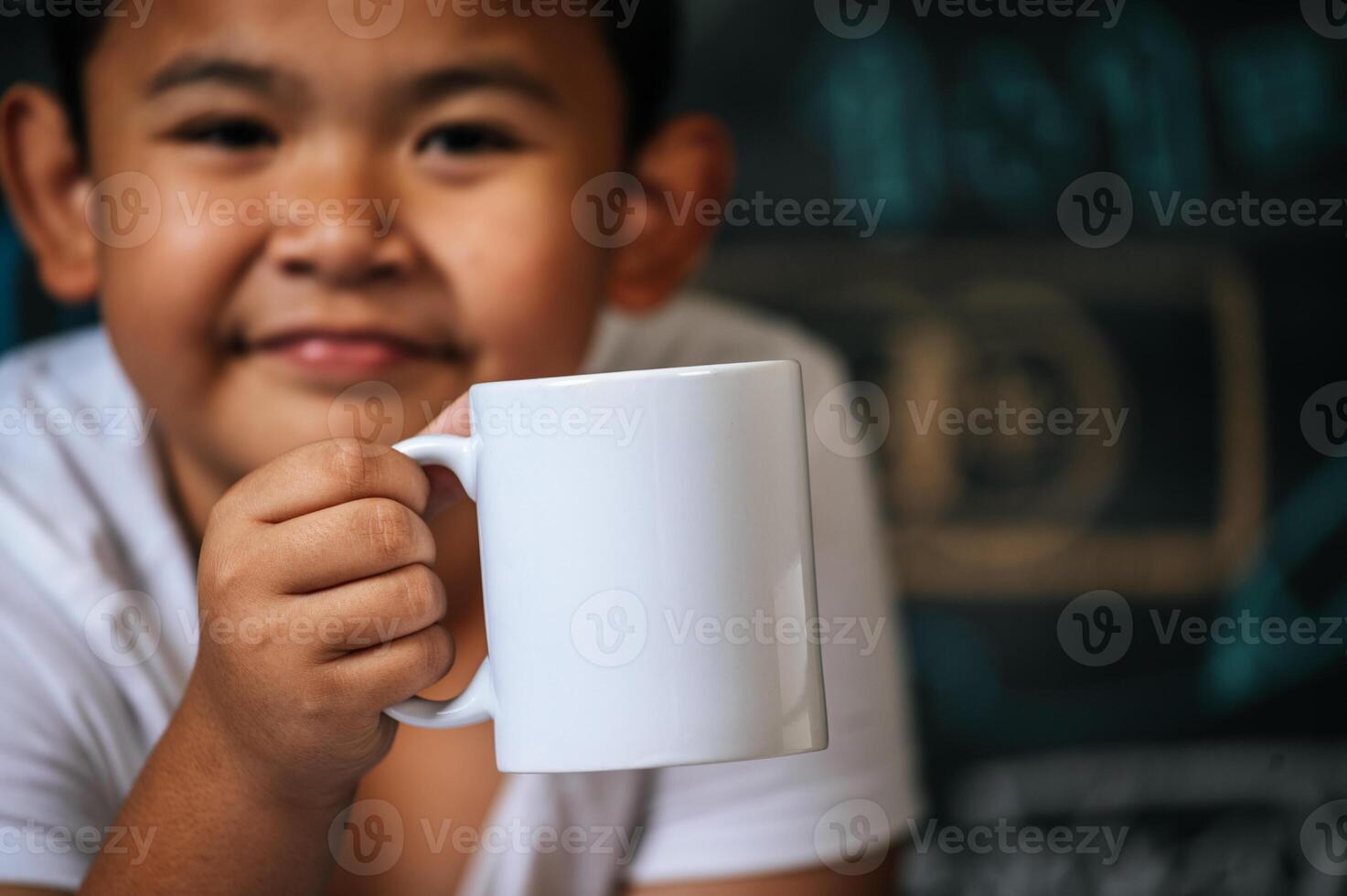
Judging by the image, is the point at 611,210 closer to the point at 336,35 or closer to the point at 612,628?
the point at 336,35

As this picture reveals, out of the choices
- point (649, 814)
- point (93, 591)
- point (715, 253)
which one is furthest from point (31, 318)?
point (649, 814)

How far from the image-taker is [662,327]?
1146 mm

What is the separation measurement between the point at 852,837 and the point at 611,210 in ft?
1.63

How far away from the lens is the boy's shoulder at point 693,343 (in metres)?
1.10

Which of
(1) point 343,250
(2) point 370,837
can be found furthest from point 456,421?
(2) point 370,837

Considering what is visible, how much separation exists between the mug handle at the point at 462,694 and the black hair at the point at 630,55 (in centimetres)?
45

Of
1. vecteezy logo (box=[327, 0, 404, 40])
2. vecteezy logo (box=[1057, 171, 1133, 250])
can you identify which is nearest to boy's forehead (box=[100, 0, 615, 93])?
vecteezy logo (box=[327, 0, 404, 40])

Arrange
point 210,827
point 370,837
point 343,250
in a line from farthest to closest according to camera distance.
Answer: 1. point 370,837
2. point 343,250
3. point 210,827

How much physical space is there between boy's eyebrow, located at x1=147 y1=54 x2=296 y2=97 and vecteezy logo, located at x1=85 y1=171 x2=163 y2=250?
6 centimetres

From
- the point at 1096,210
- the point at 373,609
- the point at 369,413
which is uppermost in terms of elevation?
the point at 1096,210

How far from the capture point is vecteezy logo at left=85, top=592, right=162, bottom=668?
0.82 m

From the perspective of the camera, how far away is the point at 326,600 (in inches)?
21.5

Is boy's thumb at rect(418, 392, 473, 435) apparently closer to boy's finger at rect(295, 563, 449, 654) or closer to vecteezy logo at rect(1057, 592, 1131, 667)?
boy's finger at rect(295, 563, 449, 654)

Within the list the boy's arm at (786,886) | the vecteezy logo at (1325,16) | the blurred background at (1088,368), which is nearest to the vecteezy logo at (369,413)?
the boy's arm at (786,886)
